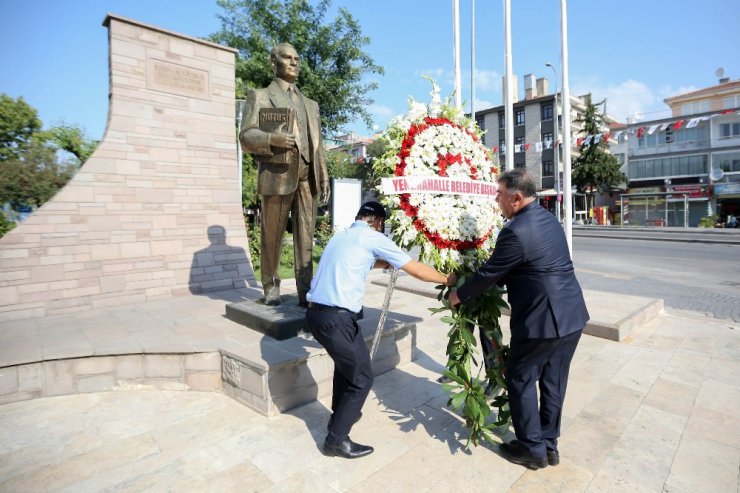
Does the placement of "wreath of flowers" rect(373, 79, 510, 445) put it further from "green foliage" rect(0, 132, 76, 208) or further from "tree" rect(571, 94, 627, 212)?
"tree" rect(571, 94, 627, 212)

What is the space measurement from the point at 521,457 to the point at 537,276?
1.20m

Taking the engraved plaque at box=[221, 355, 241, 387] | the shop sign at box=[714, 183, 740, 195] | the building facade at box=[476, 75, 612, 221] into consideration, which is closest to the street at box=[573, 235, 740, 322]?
the engraved plaque at box=[221, 355, 241, 387]

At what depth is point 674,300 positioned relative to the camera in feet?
25.2

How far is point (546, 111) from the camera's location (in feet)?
130

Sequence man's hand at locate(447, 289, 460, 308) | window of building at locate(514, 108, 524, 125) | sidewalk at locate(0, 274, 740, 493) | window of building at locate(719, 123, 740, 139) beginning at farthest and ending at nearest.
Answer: window of building at locate(514, 108, 524, 125) < window of building at locate(719, 123, 740, 139) < man's hand at locate(447, 289, 460, 308) < sidewalk at locate(0, 274, 740, 493)

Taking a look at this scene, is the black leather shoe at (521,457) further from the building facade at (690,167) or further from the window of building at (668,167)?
the window of building at (668,167)

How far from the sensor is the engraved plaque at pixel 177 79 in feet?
22.3

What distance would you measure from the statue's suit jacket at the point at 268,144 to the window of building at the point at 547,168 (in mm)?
40380

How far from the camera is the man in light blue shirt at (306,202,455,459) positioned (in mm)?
2684

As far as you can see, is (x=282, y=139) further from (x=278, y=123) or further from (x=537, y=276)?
(x=537, y=276)

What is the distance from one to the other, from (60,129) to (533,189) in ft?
110

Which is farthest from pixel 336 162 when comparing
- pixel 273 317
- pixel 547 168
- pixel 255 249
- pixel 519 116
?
pixel 519 116

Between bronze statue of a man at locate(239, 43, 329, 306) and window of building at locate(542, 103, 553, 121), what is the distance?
4074cm

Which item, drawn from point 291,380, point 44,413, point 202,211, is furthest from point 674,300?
point 44,413
